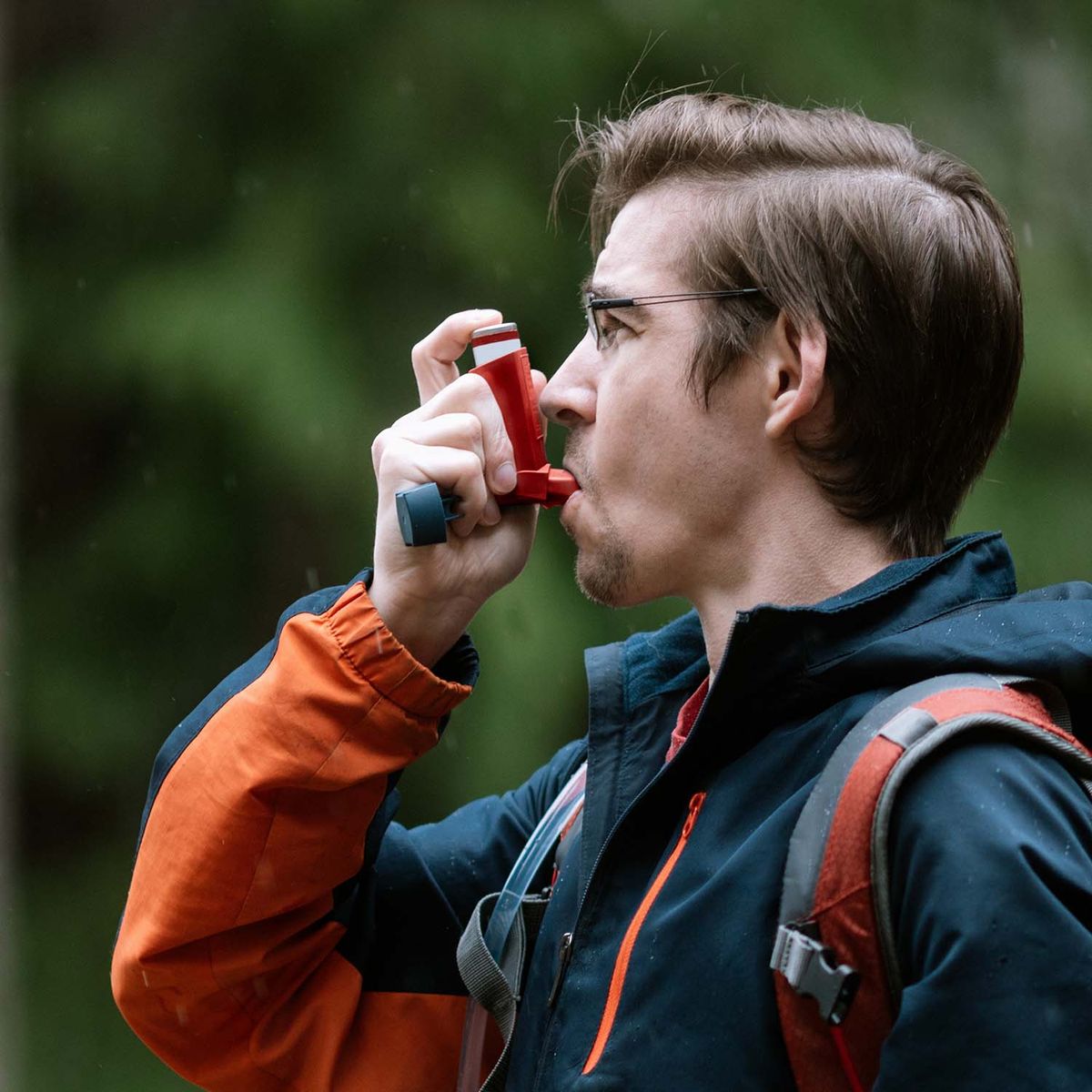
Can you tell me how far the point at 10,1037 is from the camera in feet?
12.9

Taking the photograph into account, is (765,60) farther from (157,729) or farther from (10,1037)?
(10,1037)

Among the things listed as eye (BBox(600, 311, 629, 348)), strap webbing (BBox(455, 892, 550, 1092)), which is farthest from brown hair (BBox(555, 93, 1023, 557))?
strap webbing (BBox(455, 892, 550, 1092))

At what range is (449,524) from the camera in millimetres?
2146

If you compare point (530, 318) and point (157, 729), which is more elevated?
point (530, 318)

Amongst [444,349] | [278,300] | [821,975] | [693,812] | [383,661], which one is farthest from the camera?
[278,300]

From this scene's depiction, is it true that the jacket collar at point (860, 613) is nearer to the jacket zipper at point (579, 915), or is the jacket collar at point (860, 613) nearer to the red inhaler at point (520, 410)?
the jacket zipper at point (579, 915)

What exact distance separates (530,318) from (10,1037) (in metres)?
2.37

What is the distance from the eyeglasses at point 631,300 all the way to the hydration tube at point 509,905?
640 millimetres

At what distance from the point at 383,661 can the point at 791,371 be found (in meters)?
0.69

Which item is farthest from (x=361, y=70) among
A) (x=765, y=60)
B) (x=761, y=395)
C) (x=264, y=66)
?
(x=761, y=395)

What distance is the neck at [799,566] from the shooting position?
2.00 metres

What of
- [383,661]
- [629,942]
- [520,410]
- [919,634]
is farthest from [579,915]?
[520,410]

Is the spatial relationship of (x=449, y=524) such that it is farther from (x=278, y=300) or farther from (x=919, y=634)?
(x=278, y=300)

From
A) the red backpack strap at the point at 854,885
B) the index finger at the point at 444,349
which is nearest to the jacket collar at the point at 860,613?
the red backpack strap at the point at 854,885
